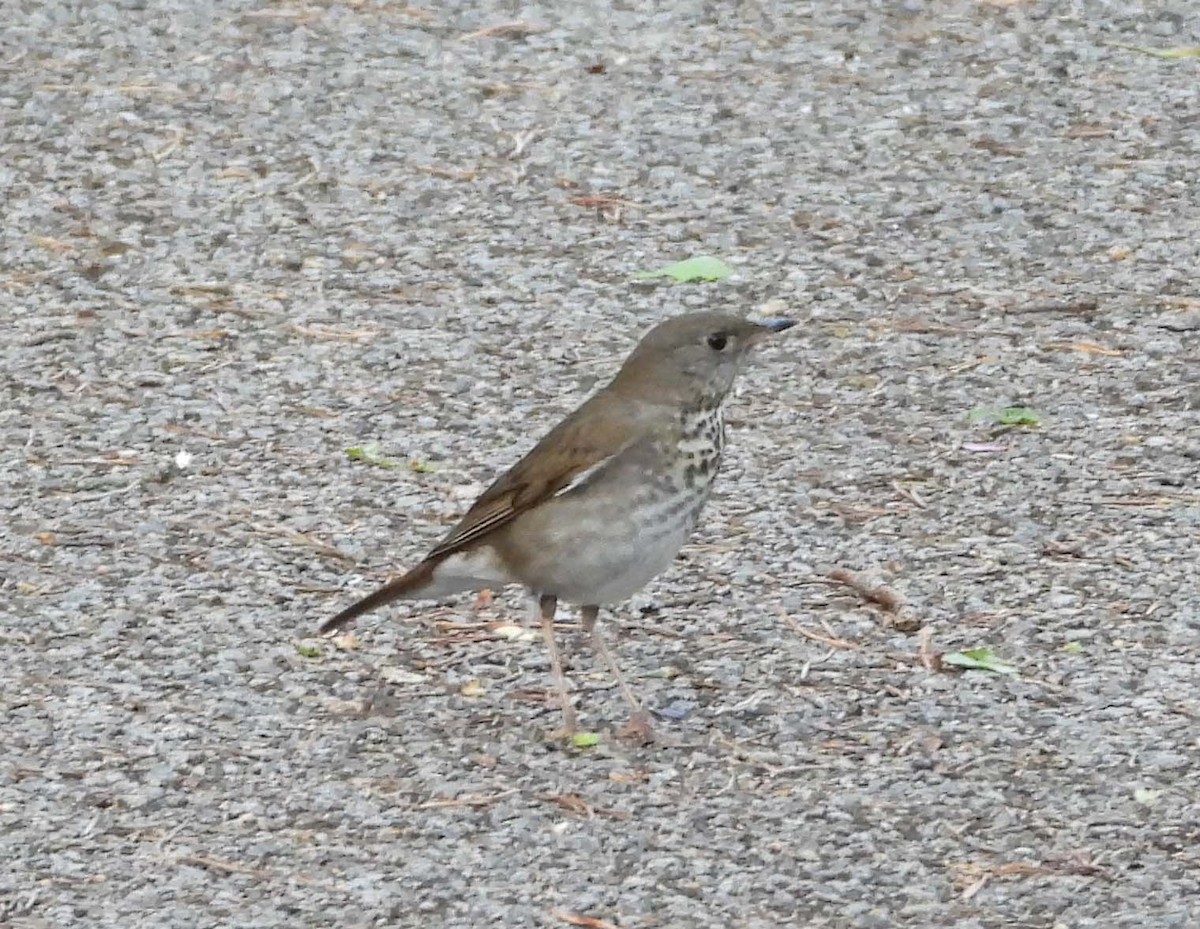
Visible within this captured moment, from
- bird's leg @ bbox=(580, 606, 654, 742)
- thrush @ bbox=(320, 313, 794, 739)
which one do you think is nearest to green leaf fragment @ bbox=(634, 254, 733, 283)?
thrush @ bbox=(320, 313, 794, 739)

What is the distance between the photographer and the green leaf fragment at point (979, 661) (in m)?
5.45

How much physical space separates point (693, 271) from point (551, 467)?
8.72ft

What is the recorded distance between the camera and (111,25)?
9.73 m

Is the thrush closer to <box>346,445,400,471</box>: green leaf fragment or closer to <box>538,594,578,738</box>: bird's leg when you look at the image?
<box>538,594,578,738</box>: bird's leg

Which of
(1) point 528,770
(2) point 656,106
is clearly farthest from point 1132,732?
(2) point 656,106

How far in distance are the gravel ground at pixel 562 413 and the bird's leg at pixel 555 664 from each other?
8 centimetres

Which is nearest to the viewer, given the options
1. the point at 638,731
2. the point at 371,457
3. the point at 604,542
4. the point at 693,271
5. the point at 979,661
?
the point at 604,542

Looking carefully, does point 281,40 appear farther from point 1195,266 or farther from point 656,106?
point 1195,266

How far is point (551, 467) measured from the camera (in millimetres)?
5242

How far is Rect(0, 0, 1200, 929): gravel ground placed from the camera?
185 inches

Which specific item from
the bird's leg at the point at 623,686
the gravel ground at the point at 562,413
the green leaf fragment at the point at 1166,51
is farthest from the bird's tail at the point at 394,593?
the green leaf fragment at the point at 1166,51

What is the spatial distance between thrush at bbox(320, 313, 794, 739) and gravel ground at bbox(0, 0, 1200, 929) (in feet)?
1.01

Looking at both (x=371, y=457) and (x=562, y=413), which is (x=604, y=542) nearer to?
(x=371, y=457)

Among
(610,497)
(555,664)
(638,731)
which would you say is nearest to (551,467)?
(610,497)
